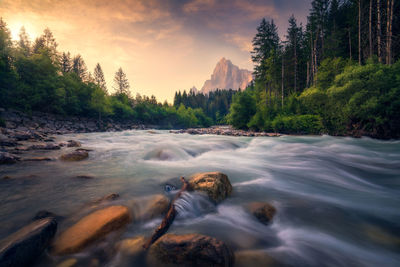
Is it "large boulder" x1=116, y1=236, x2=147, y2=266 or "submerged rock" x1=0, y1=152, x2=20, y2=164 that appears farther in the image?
"submerged rock" x1=0, y1=152, x2=20, y2=164

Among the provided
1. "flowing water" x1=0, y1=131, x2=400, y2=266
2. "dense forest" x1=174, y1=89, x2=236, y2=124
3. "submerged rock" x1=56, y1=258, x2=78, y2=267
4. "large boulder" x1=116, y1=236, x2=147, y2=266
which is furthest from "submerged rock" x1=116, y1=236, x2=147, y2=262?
"dense forest" x1=174, y1=89, x2=236, y2=124

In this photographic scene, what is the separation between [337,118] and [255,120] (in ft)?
32.4

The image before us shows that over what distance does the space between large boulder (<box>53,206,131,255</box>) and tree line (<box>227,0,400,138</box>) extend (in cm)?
1432

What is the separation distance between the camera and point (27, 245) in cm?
166

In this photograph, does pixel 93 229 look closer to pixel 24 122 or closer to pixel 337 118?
pixel 337 118

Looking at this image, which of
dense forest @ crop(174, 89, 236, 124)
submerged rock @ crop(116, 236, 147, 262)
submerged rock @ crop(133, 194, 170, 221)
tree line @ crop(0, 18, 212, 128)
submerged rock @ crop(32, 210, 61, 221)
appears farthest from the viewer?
dense forest @ crop(174, 89, 236, 124)

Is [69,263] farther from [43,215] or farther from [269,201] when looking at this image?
[269,201]

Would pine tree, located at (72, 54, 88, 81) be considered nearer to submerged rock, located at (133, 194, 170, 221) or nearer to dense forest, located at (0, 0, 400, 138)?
dense forest, located at (0, 0, 400, 138)

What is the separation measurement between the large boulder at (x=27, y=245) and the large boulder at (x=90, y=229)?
146 mm

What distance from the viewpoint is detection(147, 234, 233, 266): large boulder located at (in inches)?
64.6

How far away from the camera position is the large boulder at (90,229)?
1.90 m

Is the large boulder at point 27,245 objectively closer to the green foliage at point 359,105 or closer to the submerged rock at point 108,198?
the submerged rock at point 108,198

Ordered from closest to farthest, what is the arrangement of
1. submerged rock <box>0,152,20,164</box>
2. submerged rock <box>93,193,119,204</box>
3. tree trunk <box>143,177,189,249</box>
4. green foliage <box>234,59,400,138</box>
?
tree trunk <box>143,177,189,249</box> → submerged rock <box>93,193,119,204</box> → submerged rock <box>0,152,20,164</box> → green foliage <box>234,59,400,138</box>

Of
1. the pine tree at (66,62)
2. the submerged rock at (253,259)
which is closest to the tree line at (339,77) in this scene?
the submerged rock at (253,259)
